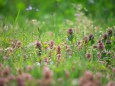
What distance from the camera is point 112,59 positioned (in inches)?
125

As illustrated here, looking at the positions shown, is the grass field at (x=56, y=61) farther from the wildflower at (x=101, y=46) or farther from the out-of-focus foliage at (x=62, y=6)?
the out-of-focus foliage at (x=62, y=6)

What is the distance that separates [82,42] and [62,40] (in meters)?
0.35

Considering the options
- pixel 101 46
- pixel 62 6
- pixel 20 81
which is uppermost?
pixel 62 6

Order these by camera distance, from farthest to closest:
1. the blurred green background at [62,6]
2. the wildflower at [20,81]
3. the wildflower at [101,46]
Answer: the blurred green background at [62,6] → the wildflower at [101,46] → the wildflower at [20,81]

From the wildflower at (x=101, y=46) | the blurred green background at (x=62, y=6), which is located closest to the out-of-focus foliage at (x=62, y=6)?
the blurred green background at (x=62, y=6)

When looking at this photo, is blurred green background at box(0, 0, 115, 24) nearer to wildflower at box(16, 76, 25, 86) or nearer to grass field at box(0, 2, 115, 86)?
grass field at box(0, 2, 115, 86)

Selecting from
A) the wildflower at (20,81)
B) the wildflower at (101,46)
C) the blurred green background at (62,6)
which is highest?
the blurred green background at (62,6)

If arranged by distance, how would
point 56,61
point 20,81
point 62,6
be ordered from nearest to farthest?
1. point 20,81
2. point 56,61
3. point 62,6

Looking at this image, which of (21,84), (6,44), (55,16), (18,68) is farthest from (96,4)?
(21,84)

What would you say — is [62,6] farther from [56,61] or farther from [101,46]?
[56,61]

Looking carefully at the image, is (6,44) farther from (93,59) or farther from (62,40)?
(93,59)

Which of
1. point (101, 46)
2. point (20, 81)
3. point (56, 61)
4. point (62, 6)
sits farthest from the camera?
point (62, 6)

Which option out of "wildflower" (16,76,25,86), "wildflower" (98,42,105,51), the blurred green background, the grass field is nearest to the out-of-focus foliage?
the blurred green background

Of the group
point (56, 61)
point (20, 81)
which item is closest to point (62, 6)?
point (56, 61)
